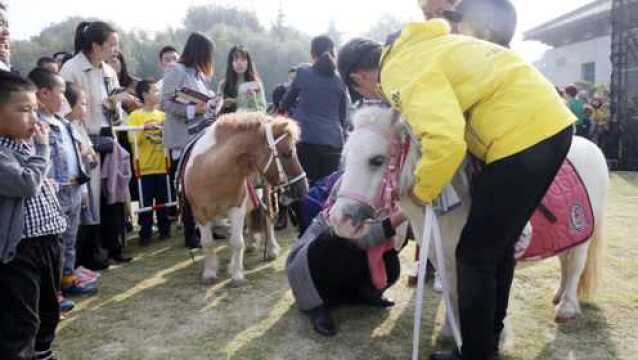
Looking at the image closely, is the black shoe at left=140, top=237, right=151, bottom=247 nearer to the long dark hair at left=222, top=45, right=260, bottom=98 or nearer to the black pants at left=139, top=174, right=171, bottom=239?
the black pants at left=139, top=174, right=171, bottom=239

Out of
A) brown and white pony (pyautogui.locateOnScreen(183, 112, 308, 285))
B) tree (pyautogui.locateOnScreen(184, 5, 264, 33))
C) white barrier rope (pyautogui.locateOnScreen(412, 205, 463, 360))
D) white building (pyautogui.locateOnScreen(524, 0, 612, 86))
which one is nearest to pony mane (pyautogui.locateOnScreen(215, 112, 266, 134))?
brown and white pony (pyautogui.locateOnScreen(183, 112, 308, 285))

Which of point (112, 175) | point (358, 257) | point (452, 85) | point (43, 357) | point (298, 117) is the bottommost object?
point (43, 357)

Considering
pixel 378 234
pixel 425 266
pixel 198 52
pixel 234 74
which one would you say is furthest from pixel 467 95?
pixel 234 74

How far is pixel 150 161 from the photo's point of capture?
575 cm

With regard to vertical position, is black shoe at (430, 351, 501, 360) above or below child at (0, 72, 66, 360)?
below

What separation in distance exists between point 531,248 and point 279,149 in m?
2.08

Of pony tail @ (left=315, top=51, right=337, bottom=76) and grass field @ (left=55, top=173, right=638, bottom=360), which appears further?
pony tail @ (left=315, top=51, right=337, bottom=76)

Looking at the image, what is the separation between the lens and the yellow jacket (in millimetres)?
1873

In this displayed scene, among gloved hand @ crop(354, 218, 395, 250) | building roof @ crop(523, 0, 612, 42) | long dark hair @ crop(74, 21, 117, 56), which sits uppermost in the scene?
building roof @ crop(523, 0, 612, 42)

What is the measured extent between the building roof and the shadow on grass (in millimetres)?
19215

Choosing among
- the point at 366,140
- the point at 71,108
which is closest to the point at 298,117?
the point at 71,108

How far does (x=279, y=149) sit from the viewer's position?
4.14 meters

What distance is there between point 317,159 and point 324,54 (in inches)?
43.3

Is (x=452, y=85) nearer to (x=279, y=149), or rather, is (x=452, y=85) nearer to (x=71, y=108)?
(x=279, y=149)
